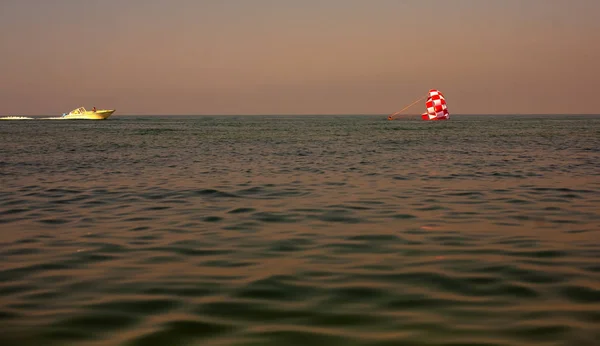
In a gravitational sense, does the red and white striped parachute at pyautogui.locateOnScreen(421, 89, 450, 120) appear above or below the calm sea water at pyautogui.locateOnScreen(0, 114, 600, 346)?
above

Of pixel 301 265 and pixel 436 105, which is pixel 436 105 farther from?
pixel 301 265

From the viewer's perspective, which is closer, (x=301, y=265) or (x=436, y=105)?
(x=301, y=265)

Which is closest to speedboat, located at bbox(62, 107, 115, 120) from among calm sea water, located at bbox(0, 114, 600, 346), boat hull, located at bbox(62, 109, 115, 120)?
boat hull, located at bbox(62, 109, 115, 120)

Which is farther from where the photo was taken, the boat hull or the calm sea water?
the boat hull

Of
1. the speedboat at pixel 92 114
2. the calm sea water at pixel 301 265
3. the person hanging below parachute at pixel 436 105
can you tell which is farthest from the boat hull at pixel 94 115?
the calm sea water at pixel 301 265

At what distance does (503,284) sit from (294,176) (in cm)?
1393

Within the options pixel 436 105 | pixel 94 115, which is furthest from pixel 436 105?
pixel 94 115

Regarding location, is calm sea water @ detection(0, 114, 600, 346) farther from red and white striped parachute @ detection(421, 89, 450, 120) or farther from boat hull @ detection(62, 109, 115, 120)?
boat hull @ detection(62, 109, 115, 120)

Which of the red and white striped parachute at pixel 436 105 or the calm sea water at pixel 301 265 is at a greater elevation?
the red and white striped parachute at pixel 436 105

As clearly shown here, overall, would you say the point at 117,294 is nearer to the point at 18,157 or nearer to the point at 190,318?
the point at 190,318

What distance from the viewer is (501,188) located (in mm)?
16391

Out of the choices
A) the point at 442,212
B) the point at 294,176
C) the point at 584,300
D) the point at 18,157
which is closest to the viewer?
the point at 584,300

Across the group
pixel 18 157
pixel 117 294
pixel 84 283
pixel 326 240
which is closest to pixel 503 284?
pixel 326 240

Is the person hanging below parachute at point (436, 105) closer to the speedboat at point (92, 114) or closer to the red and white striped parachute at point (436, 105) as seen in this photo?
the red and white striped parachute at point (436, 105)
